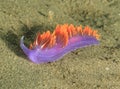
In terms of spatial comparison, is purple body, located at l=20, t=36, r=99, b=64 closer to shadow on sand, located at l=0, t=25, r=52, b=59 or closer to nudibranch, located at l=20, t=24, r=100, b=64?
nudibranch, located at l=20, t=24, r=100, b=64

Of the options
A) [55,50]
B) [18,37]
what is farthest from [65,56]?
[18,37]

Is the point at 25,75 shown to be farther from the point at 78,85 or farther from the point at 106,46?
the point at 106,46

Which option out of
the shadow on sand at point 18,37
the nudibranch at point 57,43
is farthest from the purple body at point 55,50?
the shadow on sand at point 18,37

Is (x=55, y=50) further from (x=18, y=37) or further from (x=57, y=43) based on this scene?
(x=18, y=37)

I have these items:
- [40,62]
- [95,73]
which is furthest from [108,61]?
[40,62]

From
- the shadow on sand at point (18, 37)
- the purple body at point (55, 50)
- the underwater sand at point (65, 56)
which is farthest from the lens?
the shadow on sand at point (18, 37)

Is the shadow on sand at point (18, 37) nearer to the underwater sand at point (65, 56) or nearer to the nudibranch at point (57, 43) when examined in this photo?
the underwater sand at point (65, 56)

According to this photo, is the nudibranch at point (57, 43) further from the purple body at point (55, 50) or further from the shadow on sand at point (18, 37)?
the shadow on sand at point (18, 37)

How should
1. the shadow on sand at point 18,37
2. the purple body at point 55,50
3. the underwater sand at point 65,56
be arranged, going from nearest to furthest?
1. the underwater sand at point 65,56
2. the purple body at point 55,50
3. the shadow on sand at point 18,37

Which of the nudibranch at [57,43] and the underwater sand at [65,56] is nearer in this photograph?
the underwater sand at [65,56]
